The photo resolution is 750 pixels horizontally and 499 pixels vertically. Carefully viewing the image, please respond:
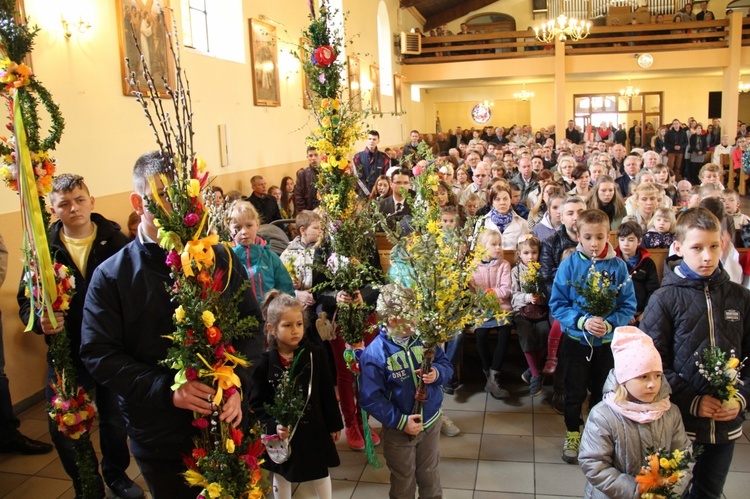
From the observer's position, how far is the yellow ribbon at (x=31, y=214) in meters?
3.10

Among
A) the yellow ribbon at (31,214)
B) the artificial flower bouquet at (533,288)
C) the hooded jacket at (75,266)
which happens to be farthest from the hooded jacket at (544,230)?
the yellow ribbon at (31,214)

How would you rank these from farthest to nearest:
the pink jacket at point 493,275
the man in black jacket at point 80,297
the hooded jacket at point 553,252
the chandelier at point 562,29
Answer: the chandelier at point 562,29
the pink jacket at point 493,275
the hooded jacket at point 553,252
the man in black jacket at point 80,297

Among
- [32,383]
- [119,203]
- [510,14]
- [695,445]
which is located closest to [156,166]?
[695,445]

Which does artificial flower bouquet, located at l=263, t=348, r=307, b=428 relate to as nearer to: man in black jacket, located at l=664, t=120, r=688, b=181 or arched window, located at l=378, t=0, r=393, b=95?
arched window, located at l=378, t=0, r=393, b=95

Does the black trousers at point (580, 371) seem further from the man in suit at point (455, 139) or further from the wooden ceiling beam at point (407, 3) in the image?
the man in suit at point (455, 139)

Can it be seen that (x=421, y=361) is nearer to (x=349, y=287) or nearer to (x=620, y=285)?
(x=349, y=287)

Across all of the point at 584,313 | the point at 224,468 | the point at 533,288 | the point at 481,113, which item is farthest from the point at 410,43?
the point at 224,468

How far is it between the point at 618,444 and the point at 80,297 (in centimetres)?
289

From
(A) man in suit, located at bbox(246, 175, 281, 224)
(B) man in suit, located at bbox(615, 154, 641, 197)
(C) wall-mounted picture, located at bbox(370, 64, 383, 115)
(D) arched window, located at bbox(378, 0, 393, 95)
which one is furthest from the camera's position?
(D) arched window, located at bbox(378, 0, 393, 95)

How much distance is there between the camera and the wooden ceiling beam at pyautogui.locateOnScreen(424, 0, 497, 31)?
2450 centimetres

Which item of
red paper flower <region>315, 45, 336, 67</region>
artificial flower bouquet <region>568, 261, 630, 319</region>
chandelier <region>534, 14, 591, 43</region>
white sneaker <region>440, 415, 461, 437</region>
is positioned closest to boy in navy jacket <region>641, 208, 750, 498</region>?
artificial flower bouquet <region>568, 261, 630, 319</region>

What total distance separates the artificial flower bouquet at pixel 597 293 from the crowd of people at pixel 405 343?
3 centimetres

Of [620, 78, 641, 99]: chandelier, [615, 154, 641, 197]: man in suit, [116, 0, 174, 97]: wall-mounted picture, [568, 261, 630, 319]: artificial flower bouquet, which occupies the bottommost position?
[568, 261, 630, 319]: artificial flower bouquet

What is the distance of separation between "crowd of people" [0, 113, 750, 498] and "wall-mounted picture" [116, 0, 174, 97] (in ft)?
9.53
